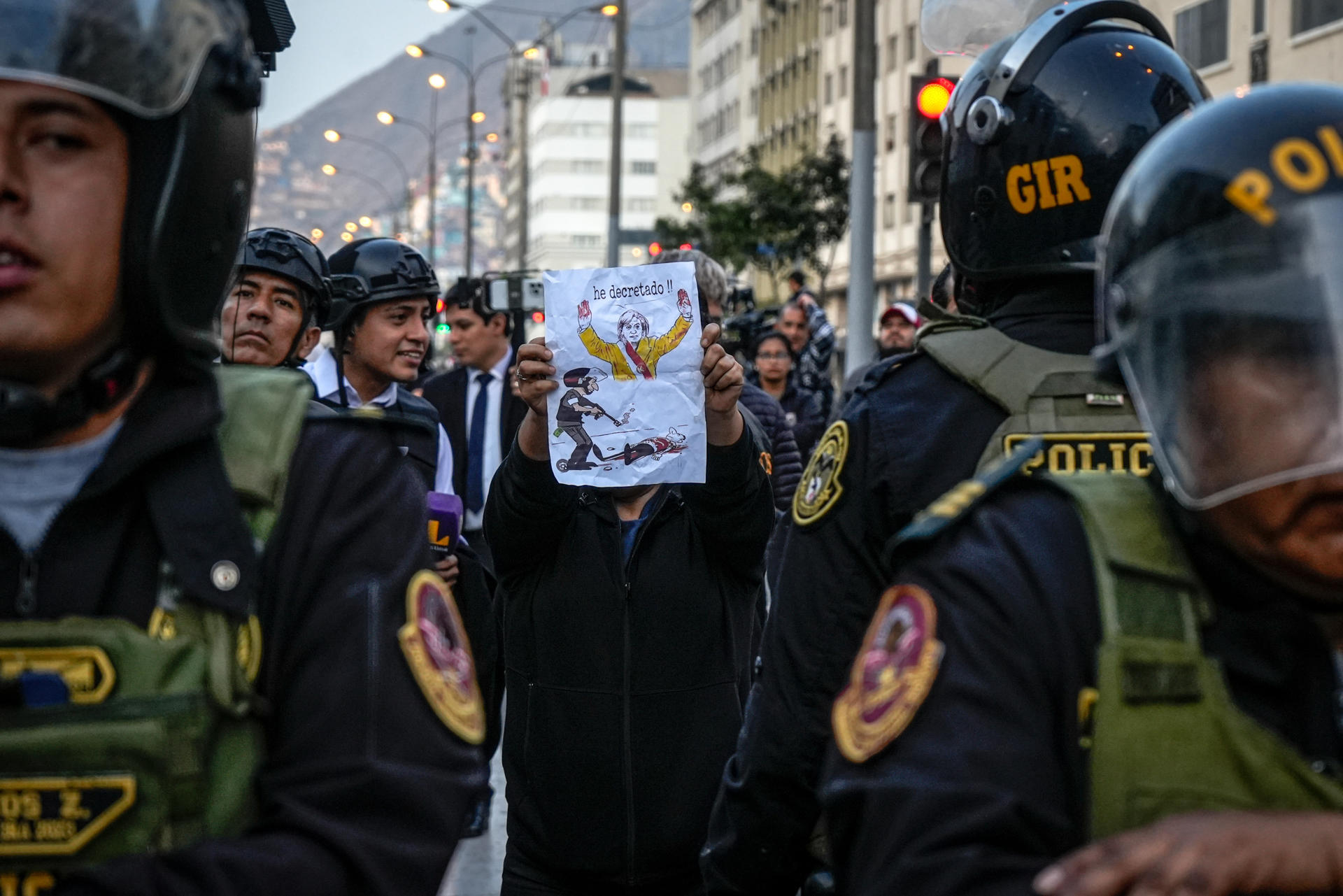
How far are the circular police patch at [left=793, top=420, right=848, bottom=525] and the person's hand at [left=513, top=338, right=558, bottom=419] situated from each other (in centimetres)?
129

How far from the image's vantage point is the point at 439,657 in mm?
1954

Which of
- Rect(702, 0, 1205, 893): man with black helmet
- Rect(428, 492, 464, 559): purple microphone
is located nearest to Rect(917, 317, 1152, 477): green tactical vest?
Rect(702, 0, 1205, 893): man with black helmet

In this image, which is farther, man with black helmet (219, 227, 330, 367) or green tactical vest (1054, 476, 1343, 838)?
man with black helmet (219, 227, 330, 367)

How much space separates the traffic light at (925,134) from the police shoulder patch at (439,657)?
4.95 meters

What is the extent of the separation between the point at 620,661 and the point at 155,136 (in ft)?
8.13

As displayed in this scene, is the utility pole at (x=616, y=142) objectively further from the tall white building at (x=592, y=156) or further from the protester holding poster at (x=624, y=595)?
the tall white building at (x=592, y=156)

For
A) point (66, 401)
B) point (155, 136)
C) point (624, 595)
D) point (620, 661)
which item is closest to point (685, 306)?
point (624, 595)

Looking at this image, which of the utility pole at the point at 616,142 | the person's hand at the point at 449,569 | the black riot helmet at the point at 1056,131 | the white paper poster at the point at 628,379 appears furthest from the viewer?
the utility pole at the point at 616,142

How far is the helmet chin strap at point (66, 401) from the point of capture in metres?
1.84

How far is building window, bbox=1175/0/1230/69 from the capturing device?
28.2 metres

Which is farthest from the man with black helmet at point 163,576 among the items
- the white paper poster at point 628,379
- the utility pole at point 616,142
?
the utility pole at point 616,142

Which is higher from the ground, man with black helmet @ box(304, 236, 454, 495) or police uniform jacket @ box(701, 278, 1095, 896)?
man with black helmet @ box(304, 236, 454, 495)

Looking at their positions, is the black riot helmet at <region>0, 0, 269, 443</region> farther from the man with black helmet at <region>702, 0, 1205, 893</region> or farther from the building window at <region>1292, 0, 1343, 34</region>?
the building window at <region>1292, 0, 1343, 34</region>

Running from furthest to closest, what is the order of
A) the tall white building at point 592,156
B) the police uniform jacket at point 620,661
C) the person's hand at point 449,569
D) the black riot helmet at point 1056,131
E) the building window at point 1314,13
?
the tall white building at point 592,156 < the building window at point 1314,13 < the person's hand at point 449,569 < the police uniform jacket at point 620,661 < the black riot helmet at point 1056,131
